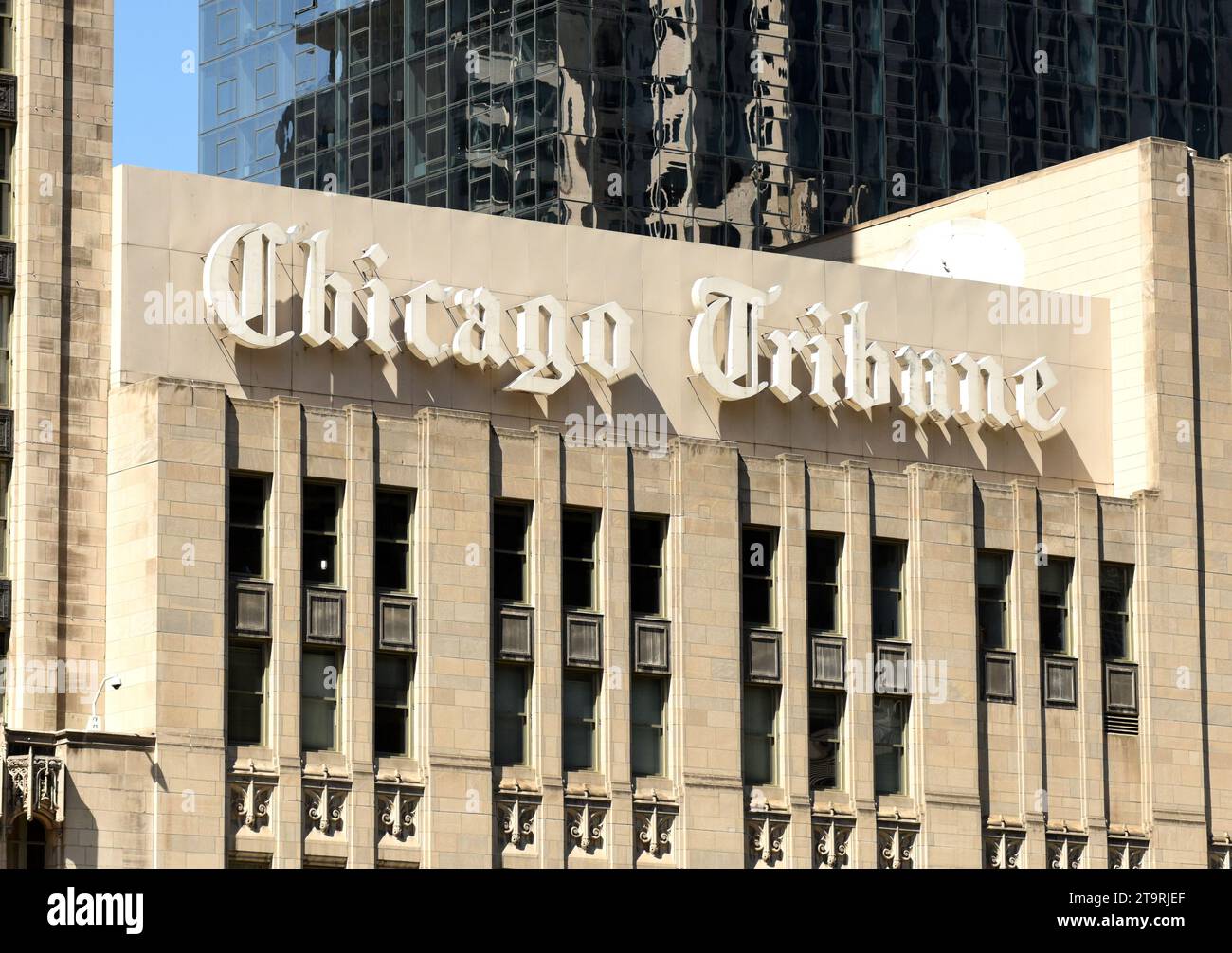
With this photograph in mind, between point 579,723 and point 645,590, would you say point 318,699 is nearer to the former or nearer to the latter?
point 579,723

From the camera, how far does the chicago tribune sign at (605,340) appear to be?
72750mm

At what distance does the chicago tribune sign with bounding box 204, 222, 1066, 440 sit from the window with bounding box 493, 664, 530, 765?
22.9ft

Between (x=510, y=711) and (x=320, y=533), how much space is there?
20.0 ft

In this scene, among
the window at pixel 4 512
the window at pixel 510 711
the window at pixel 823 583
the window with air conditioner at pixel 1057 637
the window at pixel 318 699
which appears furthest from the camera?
the window with air conditioner at pixel 1057 637

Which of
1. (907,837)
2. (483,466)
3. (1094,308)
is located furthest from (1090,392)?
(483,466)

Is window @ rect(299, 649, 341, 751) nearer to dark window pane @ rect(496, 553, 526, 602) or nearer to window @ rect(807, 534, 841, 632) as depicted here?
dark window pane @ rect(496, 553, 526, 602)

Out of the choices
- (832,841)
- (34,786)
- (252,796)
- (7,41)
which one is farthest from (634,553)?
(7,41)

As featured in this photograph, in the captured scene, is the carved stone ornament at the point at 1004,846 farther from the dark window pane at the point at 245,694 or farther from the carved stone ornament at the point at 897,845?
the dark window pane at the point at 245,694

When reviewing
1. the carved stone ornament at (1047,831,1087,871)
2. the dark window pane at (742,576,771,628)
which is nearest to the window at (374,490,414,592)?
the dark window pane at (742,576,771,628)

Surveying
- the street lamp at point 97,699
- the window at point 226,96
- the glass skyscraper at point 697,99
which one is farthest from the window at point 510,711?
the window at point 226,96

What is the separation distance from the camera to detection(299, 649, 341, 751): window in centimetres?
7056

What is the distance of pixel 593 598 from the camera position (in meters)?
74.7

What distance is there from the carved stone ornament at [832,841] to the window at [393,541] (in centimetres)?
1189
